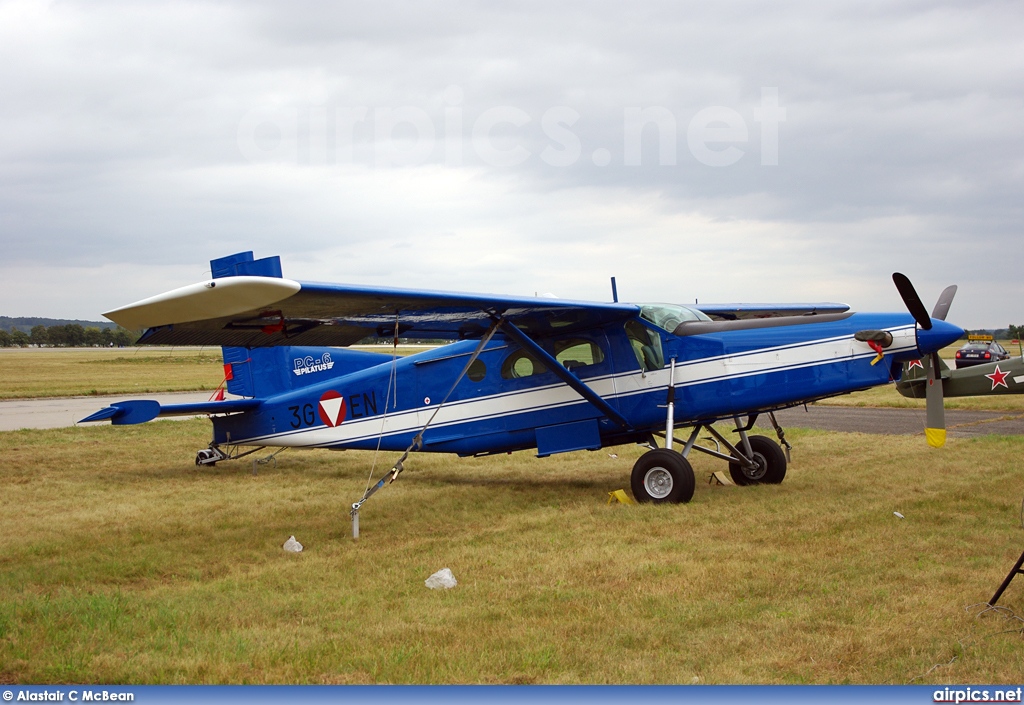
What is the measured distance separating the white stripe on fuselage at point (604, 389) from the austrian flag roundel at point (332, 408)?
0.11 metres

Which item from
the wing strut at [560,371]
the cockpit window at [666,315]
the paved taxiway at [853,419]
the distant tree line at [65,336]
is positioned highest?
the distant tree line at [65,336]

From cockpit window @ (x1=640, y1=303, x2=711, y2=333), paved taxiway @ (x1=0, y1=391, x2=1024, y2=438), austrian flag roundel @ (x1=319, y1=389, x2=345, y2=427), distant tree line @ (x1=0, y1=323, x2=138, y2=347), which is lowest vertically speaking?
paved taxiway @ (x1=0, y1=391, x2=1024, y2=438)

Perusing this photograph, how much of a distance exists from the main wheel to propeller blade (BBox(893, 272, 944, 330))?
2.88 meters

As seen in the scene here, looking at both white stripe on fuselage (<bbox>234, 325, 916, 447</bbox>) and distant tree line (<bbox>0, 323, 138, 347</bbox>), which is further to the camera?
distant tree line (<bbox>0, 323, 138, 347</bbox>)

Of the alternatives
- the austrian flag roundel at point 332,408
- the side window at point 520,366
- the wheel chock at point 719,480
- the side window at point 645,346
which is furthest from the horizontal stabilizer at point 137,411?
the wheel chock at point 719,480

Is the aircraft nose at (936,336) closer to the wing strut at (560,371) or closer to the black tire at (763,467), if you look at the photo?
the black tire at (763,467)

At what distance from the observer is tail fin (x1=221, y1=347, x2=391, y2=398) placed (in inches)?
510

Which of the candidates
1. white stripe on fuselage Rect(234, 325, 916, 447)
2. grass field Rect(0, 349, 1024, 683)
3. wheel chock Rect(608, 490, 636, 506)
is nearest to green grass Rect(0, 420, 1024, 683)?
grass field Rect(0, 349, 1024, 683)

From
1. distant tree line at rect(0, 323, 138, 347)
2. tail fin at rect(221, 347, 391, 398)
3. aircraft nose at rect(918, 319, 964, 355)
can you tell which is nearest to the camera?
aircraft nose at rect(918, 319, 964, 355)

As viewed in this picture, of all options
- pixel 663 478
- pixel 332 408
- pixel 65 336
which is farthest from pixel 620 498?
pixel 65 336

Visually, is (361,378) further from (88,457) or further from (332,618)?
(332,618)

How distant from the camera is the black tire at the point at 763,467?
10797 mm

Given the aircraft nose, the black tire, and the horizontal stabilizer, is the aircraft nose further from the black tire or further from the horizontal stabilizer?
the horizontal stabilizer

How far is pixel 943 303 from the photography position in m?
9.62
